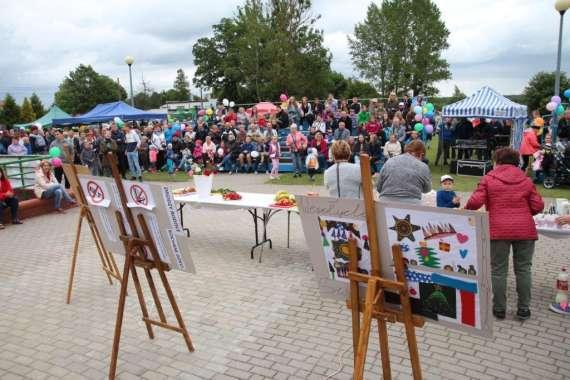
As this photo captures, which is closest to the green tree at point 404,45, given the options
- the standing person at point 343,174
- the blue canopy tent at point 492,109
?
the blue canopy tent at point 492,109

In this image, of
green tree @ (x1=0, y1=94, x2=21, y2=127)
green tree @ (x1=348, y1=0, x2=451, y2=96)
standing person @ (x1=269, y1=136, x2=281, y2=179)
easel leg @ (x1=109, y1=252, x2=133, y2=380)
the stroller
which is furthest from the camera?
green tree @ (x1=0, y1=94, x2=21, y2=127)

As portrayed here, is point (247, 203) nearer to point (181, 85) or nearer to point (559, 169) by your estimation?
point (559, 169)

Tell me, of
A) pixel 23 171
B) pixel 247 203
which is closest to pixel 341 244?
pixel 247 203

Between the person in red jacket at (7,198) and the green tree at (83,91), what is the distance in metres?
68.9

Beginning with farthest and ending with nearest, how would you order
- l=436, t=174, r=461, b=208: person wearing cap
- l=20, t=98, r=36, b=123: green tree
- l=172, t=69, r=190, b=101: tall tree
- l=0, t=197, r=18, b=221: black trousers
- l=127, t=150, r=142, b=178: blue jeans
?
l=172, t=69, r=190, b=101: tall tree < l=20, t=98, r=36, b=123: green tree < l=127, t=150, r=142, b=178: blue jeans < l=0, t=197, r=18, b=221: black trousers < l=436, t=174, r=461, b=208: person wearing cap

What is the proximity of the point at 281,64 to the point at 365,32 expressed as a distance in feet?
57.0

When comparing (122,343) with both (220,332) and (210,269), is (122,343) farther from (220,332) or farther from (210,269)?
(210,269)

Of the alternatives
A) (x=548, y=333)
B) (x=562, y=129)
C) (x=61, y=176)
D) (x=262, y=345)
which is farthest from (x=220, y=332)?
(x=562, y=129)

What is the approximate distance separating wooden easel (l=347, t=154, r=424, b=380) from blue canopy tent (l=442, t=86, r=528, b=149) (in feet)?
43.0

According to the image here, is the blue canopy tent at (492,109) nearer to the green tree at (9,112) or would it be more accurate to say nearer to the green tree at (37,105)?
the green tree at (9,112)

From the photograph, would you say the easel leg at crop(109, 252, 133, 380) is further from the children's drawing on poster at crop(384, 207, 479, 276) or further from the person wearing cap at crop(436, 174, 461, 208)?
the person wearing cap at crop(436, 174, 461, 208)

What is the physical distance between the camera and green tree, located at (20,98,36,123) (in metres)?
53.2

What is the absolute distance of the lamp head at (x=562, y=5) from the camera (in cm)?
1230

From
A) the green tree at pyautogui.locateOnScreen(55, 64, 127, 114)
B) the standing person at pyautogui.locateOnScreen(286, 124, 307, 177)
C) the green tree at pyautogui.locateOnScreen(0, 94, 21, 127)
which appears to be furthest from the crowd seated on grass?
the green tree at pyautogui.locateOnScreen(55, 64, 127, 114)
